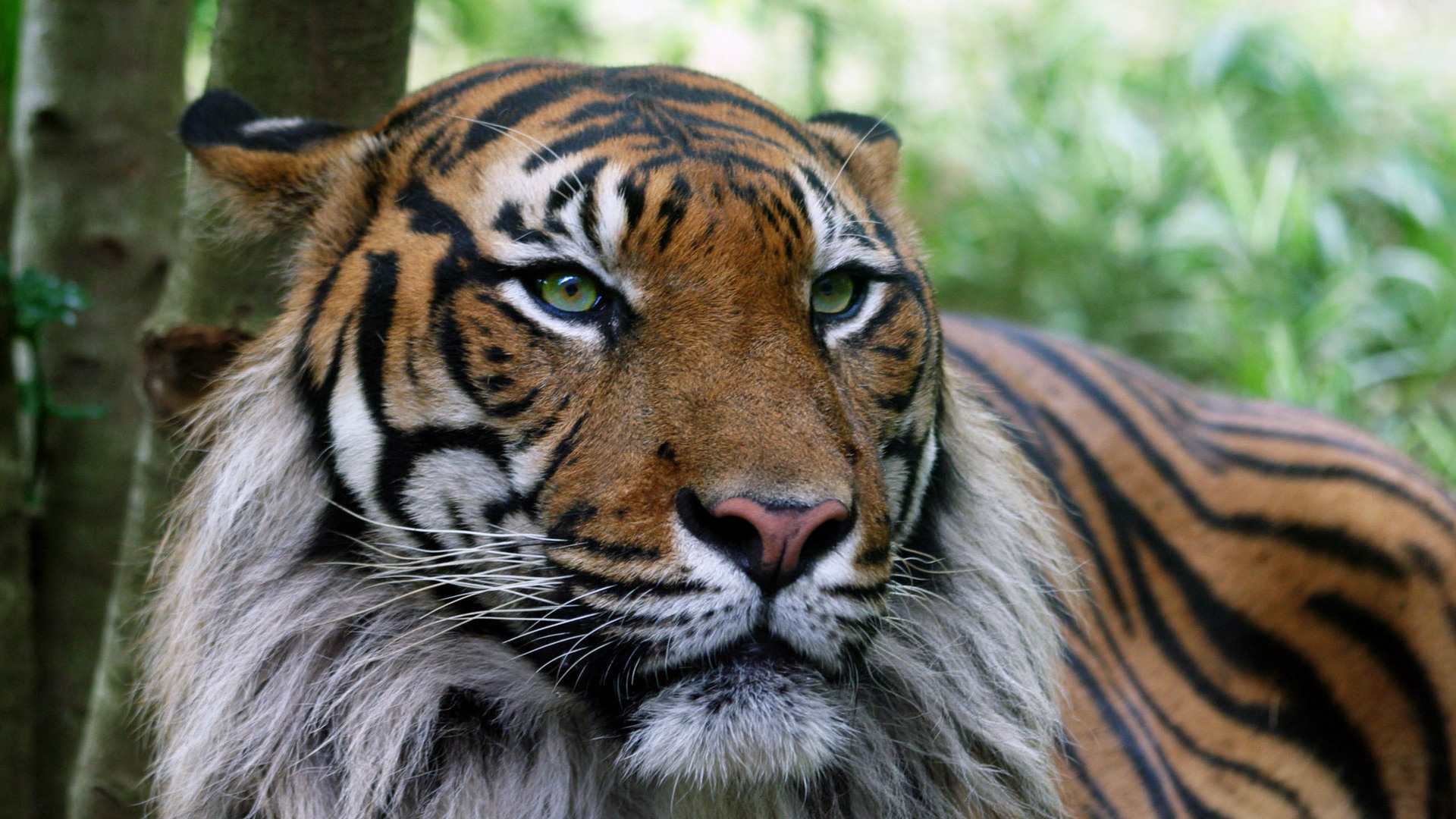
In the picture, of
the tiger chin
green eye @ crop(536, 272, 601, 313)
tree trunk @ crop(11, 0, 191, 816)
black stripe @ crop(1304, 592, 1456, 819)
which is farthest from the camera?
black stripe @ crop(1304, 592, 1456, 819)

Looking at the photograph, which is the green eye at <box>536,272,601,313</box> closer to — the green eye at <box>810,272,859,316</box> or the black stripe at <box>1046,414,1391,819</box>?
the green eye at <box>810,272,859,316</box>

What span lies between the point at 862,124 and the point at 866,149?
2.5 inches

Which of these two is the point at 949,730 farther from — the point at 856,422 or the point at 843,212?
the point at 843,212

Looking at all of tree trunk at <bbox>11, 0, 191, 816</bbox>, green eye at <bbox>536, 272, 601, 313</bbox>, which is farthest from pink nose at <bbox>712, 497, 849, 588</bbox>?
tree trunk at <bbox>11, 0, 191, 816</bbox>

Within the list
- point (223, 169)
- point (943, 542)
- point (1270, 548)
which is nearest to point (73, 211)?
point (223, 169)

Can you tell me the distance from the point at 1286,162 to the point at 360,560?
5512 millimetres

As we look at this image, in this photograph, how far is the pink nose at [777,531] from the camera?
1563 mm

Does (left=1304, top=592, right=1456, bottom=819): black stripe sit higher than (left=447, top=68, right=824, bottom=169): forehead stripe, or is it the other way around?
(left=447, top=68, right=824, bottom=169): forehead stripe

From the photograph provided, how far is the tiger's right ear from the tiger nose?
0.91m

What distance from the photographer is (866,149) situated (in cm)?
241

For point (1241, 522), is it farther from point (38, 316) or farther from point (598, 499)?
point (38, 316)

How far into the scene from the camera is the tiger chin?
1.67 meters

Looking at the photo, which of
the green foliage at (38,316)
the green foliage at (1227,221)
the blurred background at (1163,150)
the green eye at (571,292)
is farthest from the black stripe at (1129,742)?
the green foliage at (1227,221)

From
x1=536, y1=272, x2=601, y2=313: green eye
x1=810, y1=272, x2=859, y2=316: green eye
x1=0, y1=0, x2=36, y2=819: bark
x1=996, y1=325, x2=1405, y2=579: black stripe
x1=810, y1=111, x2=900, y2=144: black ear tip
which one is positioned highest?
x1=810, y1=111, x2=900, y2=144: black ear tip
